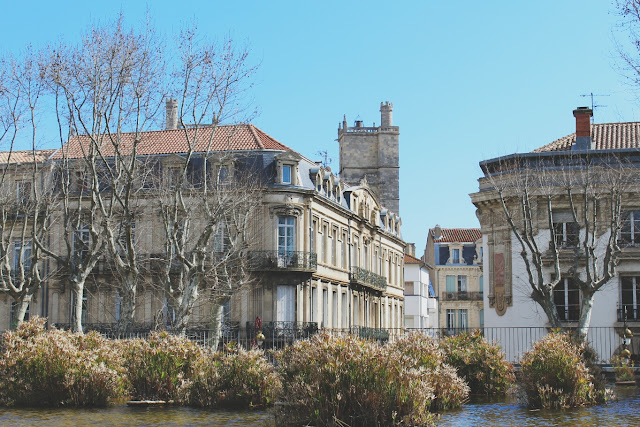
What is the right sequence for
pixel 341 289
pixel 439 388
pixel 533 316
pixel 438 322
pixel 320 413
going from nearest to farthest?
1. pixel 320 413
2. pixel 439 388
3. pixel 533 316
4. pixel 341 289
5. pixel 438 322

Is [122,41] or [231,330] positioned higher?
[122,41]

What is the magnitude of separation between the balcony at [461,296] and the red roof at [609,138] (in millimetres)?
32392

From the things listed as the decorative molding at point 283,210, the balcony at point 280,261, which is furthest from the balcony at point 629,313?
the decorative molding at point 283,210

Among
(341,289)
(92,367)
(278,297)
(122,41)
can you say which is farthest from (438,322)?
(92,367)

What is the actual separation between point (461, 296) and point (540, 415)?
52183mm

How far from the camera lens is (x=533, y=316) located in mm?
32969

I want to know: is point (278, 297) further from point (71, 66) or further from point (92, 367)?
point (92, 367)

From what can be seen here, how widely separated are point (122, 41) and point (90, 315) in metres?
17.2

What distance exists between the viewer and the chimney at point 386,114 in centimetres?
7225

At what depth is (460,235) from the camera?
6881 centimetres

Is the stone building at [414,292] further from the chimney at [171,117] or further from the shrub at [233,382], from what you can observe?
the shrub at [233,382]

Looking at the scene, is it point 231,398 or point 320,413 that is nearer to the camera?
point 320,413

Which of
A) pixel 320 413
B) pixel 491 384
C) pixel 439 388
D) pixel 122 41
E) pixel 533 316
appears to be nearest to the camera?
pixel 320 413

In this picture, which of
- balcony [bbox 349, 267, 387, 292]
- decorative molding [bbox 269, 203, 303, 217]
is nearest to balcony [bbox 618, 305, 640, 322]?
decorative molding [bbox 269, 203, 303, 217]
